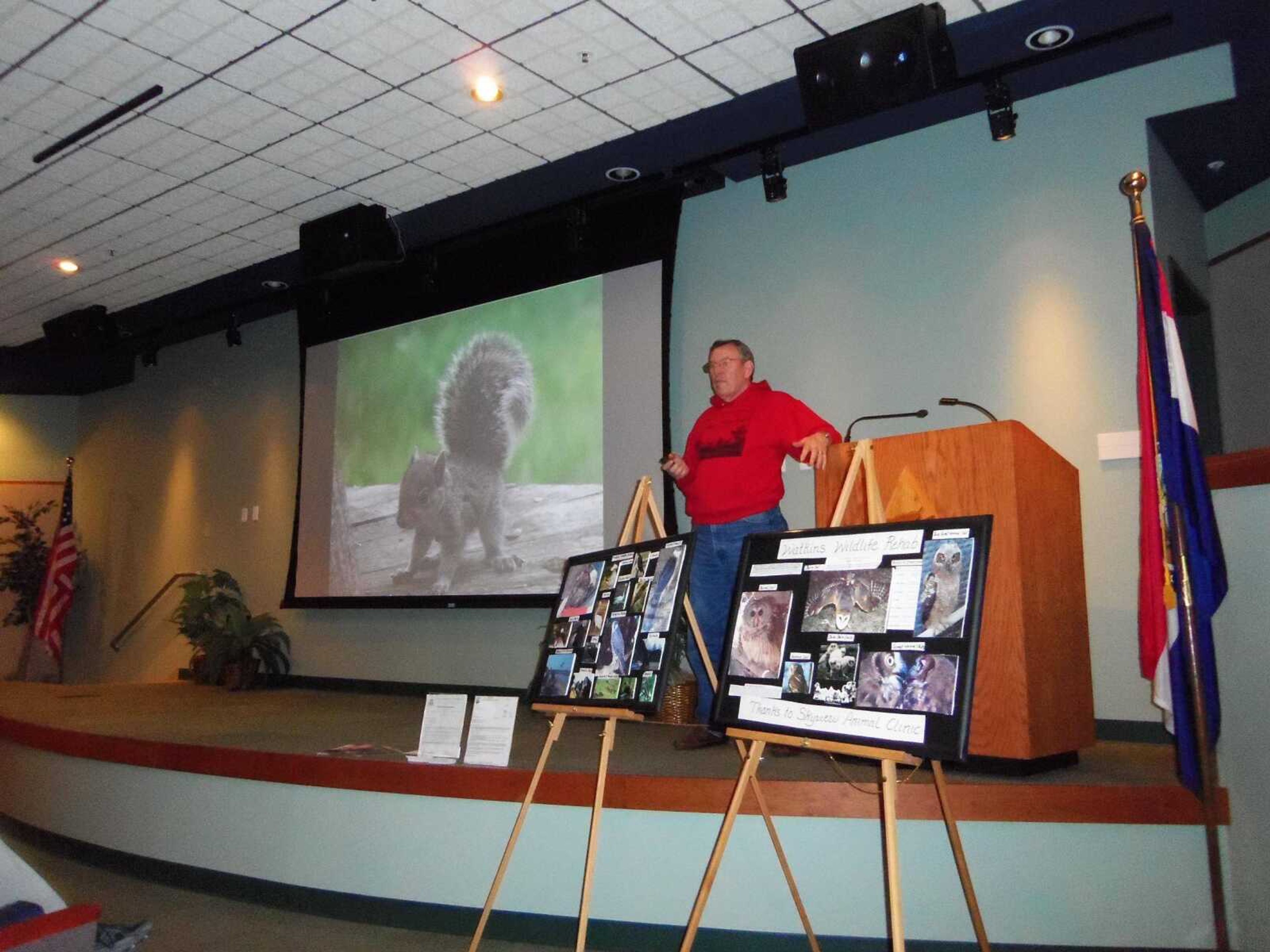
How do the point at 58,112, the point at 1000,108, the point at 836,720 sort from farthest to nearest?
1. the point at 58,112
2. the point at 1000,108
3. the point at 836,720

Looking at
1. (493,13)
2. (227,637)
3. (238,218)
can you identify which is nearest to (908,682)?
(493,13)

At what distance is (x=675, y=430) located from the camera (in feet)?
16.4

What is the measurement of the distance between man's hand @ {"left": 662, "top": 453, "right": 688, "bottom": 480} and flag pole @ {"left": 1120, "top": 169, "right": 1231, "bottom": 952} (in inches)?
57.9

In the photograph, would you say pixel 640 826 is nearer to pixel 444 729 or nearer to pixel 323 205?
pixel 444 729

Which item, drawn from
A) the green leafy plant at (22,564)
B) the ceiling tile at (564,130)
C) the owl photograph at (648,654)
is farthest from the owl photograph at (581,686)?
the green leafy plant at (22,564)

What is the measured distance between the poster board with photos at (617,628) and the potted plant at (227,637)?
4.67 m

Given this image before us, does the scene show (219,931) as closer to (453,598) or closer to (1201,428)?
(453,598)

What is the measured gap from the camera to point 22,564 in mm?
8273

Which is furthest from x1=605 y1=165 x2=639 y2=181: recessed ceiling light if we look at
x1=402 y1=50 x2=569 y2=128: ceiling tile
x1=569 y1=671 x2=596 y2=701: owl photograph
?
x1=569 y1=671 x2=596 y2=701: owl photograph

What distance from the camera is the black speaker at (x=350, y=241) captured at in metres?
5.33

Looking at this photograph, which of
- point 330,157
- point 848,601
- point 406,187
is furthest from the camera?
point 406,187

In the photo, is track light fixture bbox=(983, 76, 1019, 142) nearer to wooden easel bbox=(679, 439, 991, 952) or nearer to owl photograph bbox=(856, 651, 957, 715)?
wooden easel bbox=(679, 439, 991, 952)

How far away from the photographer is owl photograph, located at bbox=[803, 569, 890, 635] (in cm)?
183

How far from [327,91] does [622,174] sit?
162 cm
